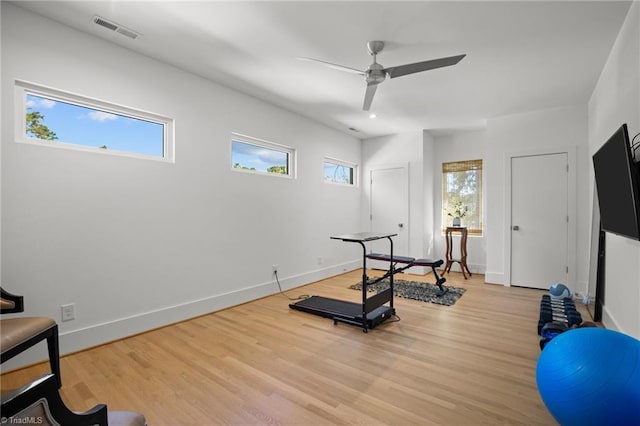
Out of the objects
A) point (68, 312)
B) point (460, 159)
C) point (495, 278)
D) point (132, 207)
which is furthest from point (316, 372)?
point (460, 159)

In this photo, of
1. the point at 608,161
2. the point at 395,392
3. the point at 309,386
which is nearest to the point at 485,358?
the point at 395,392

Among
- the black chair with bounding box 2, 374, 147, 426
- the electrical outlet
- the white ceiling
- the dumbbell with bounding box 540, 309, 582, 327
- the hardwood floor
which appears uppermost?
the white ceiling

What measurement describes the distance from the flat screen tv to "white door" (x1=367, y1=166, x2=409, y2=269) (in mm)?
3409

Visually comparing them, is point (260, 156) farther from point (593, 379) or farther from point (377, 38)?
point (593, 379)

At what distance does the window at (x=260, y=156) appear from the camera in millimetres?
4156

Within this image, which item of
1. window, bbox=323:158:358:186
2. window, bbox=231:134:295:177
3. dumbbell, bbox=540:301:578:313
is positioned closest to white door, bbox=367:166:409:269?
window, bbox=323:158:358:186

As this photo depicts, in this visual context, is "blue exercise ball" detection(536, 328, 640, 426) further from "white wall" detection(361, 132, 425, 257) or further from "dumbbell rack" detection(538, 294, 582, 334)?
"white wall" detection(361, 132, 425, 257)

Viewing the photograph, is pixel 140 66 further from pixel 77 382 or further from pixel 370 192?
pixel 370 192

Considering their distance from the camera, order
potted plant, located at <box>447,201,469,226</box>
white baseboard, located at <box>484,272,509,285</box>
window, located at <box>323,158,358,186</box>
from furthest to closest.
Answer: potted plant, located at <box>447,201,469,226</box>, window, located at <box>323,158,358,186</box>, white baseboard, located at <box>484,272,509,285</box>

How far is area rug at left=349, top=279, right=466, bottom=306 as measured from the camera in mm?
4203

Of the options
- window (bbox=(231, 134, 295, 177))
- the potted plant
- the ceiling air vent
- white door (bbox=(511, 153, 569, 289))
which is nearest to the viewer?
the ceiling air vent

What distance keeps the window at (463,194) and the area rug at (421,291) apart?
1.79 meters

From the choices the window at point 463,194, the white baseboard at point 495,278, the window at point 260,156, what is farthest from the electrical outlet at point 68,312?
the window at point 463,194

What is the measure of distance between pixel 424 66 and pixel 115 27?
2698mm
